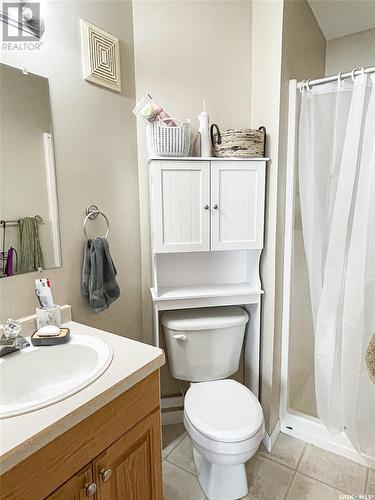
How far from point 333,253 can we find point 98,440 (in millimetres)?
1286

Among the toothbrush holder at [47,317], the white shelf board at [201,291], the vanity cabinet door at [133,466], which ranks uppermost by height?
the toothbrush holder at [47,317]

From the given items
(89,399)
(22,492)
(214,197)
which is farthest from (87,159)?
(22,492)

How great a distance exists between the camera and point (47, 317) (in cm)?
116

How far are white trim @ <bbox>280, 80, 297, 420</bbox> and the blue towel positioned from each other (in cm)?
97

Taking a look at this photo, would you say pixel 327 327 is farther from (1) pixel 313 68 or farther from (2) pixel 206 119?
(1) pixel 313 68

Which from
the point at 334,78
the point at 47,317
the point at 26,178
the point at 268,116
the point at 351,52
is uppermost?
the point at 351,52

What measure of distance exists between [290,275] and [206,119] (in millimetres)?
955

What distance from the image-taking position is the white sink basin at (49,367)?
3.11ft

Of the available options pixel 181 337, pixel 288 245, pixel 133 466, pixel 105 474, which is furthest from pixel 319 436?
pixel 105 474

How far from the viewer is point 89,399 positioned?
30.6 inches

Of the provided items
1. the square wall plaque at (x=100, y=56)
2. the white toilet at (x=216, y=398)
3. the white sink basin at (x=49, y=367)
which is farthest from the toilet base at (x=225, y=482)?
the square wall plaque at (x=100, y=56)

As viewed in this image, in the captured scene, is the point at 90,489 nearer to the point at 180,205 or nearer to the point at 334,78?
the point at 180,205

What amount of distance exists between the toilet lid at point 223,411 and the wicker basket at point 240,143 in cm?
119

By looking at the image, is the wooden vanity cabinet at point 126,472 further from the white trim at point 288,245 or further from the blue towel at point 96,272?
the white trim at point 288,245
